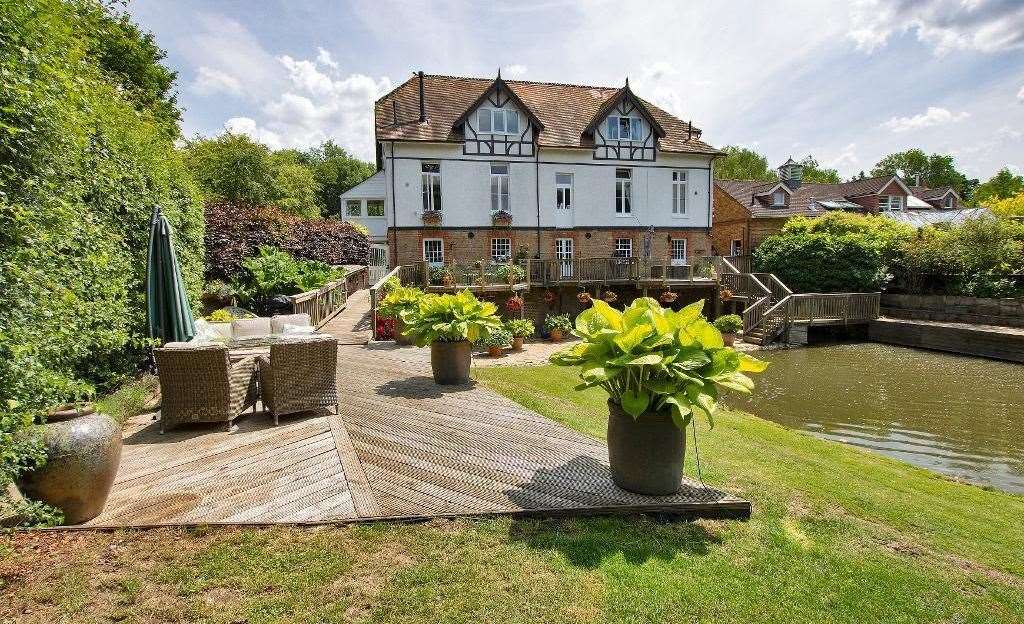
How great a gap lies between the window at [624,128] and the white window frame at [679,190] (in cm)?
250

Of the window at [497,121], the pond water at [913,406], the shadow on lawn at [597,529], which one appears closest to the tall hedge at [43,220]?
the shadow on lawn at [597,529]

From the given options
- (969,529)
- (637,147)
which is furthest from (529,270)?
(969,529)

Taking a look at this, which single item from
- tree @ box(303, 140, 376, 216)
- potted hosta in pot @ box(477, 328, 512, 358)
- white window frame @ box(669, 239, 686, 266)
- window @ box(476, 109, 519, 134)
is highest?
tree @ box(303, 140, 376, 216)

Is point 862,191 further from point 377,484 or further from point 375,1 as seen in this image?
point 377,484

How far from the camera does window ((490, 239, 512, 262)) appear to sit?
21531 mm

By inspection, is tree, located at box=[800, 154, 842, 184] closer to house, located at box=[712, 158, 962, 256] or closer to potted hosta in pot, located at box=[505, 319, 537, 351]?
house, located at box=[712, 158, 962, 256]

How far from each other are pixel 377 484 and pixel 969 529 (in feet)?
14.9

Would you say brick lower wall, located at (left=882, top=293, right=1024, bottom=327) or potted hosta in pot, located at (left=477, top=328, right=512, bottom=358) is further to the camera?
brick lower wall, located at (left=882, top=293, right=1024, bottom=327)

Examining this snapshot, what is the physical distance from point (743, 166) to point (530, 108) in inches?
1693

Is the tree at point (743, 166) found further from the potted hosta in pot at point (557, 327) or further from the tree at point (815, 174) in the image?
the potted hosta in pot at point (557, 327)

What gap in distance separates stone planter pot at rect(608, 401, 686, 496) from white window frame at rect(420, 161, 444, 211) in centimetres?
1834

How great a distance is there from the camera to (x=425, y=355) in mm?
9164

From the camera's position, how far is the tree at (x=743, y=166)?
5572 centimetres

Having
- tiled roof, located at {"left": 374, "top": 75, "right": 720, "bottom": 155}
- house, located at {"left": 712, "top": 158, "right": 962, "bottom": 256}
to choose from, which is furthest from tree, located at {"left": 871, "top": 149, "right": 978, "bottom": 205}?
tiled roof, located at {"left": 374, "top": 75, "right": 720, "bottom": 155}
